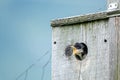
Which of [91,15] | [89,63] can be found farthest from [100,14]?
[89,63]

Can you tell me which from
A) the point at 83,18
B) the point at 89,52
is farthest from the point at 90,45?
the point at 83,18

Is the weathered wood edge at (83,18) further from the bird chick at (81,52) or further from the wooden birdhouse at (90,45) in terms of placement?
the bird chick at (81,52)

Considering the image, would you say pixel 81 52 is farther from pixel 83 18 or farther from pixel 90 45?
pixel 83 18

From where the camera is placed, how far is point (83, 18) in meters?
8.96

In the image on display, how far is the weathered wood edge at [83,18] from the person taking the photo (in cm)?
867

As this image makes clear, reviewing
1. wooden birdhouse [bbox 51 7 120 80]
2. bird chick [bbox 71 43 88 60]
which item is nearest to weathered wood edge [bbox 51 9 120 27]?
wooden birdhouse [bbox 51 7 120 80]

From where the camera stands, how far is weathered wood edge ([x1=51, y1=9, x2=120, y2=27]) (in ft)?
28.5

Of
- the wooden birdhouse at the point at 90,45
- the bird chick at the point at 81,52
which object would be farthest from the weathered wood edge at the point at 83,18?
the bird chick at the point at 81,52

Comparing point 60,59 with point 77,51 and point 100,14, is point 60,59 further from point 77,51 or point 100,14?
point 100,14

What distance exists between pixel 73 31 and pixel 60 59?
1.49 ft

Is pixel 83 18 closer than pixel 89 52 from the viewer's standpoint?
No

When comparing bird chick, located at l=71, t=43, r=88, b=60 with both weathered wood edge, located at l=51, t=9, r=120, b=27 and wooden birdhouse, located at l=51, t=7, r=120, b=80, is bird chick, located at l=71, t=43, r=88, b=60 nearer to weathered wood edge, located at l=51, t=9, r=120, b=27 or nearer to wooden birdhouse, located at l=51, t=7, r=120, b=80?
wooden birdhouse, located at l=51, t=7, r=120, b=80

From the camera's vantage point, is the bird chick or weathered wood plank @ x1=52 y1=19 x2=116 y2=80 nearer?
weathered wood plank @ x1=52 y1=19 x2=116 y2=80

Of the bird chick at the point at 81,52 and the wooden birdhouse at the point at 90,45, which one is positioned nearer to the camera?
the wooden birdhouse at the point at 90,45
